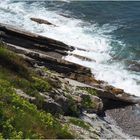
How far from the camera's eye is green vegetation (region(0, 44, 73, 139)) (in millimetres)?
12773

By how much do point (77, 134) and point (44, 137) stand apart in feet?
8.18

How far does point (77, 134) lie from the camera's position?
50.3 feet

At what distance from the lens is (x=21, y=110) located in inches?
549

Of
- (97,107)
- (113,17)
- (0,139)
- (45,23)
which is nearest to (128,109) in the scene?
(97,107)

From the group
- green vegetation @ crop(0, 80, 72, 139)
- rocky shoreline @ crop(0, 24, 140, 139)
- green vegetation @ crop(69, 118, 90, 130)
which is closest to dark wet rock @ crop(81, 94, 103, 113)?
rocky shoreline @ crop(0, 24, 140, 139)

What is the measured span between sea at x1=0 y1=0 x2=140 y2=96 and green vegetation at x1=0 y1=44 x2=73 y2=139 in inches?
513

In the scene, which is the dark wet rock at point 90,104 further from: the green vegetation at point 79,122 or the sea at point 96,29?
the sea at point 96,29

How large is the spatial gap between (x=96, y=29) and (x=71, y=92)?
23351 millimetres

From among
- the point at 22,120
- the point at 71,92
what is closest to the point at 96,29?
the point at 71,92

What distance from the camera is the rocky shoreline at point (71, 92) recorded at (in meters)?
17.4

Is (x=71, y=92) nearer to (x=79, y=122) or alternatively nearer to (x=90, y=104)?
(x=90, y=104)

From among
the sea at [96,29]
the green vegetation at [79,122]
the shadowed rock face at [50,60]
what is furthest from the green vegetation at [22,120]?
the sea at [96,29]

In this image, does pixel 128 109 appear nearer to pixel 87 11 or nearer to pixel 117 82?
pixel 117 82

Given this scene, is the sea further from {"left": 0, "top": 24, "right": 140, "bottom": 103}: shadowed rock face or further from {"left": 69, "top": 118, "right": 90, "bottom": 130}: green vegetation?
{"left": 69, "top": 118, "right": 90, "bottom": 130}: green vegetation
